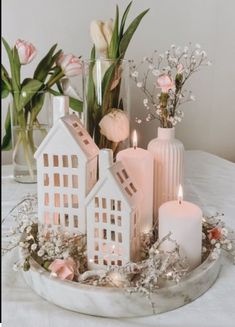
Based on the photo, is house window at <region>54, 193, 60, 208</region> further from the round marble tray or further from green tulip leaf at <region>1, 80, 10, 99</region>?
green tulip leaf at <region>1, 80, 10, 99</region>

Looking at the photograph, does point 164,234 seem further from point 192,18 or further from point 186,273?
point 192,18

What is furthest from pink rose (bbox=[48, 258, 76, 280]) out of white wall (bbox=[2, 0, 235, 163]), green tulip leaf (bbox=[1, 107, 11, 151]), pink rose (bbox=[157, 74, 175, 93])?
white wall (bbox=[2, 0, 235, 163])

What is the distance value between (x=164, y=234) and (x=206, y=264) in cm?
8

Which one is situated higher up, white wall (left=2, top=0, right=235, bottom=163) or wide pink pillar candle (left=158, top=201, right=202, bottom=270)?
white wall (left=2, top=0, right=235, bottom=163)

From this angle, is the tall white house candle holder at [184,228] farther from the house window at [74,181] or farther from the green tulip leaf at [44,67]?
the green tulip leaf at [44,67]

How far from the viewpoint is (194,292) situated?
2.13 feet

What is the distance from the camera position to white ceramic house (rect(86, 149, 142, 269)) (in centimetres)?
64

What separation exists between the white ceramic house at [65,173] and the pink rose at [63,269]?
69mm

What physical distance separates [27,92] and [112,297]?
72 centimetres

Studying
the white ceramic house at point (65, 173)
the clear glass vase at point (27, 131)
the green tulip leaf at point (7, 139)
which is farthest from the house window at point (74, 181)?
the green tulip leaf at point (7, 139)

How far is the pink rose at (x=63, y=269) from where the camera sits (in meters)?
0.64

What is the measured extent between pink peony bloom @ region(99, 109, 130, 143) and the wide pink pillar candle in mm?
207

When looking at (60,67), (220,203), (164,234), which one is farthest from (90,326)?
(60,67)

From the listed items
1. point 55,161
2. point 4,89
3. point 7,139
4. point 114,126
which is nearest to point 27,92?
point 4,89
